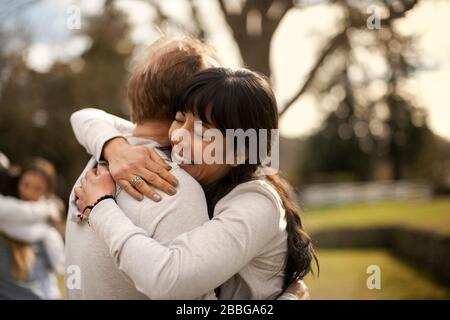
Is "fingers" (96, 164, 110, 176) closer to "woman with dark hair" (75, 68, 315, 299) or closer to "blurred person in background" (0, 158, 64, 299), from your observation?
"woman with dark hair" (75, 68, 315, 299)

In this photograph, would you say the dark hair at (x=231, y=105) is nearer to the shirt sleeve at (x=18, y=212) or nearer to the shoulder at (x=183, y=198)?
the shoulder at (x=183, y=198)

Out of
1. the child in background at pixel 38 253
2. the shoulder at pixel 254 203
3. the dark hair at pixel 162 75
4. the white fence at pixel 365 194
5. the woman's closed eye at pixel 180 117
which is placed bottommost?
the white fence at pixel 365 194

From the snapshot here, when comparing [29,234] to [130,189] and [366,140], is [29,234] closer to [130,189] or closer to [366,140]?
[130,189]

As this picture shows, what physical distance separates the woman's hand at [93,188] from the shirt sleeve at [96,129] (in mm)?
142

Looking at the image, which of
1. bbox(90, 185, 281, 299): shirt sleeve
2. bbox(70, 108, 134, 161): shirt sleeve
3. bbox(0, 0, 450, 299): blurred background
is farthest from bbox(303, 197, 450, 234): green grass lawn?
bbox(90, 185, 281, 299): shirt sleeve

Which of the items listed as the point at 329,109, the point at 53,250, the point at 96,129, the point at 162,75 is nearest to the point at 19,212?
the point at 53,250

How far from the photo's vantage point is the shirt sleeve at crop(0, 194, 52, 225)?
16.9 feet

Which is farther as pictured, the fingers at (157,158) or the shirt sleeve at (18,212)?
the shirt sleeve at (18,212)

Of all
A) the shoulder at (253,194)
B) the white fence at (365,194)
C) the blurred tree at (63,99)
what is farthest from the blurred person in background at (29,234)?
the white fence at (365,194)

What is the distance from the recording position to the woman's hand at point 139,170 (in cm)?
176

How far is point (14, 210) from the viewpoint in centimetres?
524

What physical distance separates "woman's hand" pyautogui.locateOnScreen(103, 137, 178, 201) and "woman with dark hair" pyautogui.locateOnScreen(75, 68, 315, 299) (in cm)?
5

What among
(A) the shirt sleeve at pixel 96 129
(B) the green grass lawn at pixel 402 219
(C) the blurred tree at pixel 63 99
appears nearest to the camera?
(A) the shirt sleeve at pixel 96 129
